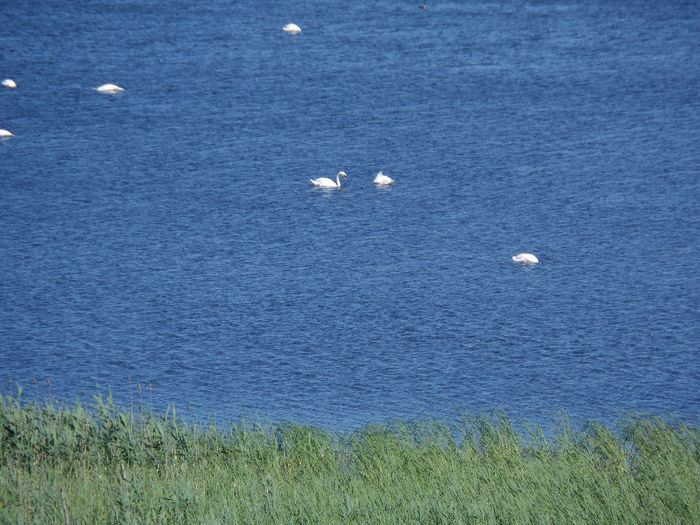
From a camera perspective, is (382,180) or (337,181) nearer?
(337,181)

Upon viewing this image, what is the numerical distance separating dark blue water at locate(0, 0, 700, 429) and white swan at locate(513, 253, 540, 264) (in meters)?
0.24

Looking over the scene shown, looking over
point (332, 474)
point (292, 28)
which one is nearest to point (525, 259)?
point (332, 474)

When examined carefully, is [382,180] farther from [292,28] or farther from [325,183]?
[292,28]

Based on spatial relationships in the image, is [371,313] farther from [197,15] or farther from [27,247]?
[197,15]

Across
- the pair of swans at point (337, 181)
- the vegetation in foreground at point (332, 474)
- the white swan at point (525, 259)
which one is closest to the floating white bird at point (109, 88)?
the pair of swans at point (337, 181)

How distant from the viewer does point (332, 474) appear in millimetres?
12164

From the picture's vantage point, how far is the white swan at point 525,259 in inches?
870

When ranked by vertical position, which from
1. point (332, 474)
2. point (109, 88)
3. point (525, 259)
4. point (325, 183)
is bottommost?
point (332, 474)

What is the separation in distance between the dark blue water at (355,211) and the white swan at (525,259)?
238 mm

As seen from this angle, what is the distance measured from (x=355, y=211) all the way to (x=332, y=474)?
14.0 metres

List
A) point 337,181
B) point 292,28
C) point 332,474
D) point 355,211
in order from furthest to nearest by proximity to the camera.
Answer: point 292,28, point 337,181, point 355,211, point 332,474

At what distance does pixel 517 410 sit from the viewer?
16375mm

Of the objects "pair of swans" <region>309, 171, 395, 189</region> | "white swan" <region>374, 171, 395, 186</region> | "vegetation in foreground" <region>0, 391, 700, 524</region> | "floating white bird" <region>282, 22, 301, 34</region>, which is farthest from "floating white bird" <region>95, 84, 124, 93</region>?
"vegetation in foreground" <region>0, 391, 700, 524</region>

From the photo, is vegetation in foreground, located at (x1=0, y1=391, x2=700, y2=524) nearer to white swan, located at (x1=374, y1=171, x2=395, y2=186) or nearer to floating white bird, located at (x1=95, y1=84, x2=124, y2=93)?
white swan, located at (x1=374, y1=171, x2=395, y2=186)
